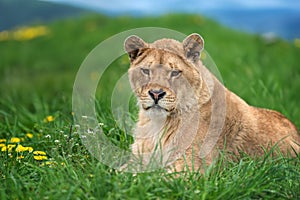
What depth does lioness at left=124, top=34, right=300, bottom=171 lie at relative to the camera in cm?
440

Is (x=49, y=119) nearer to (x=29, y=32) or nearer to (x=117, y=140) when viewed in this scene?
(x=117, y=140)

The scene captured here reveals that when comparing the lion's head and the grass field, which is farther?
the lion's head

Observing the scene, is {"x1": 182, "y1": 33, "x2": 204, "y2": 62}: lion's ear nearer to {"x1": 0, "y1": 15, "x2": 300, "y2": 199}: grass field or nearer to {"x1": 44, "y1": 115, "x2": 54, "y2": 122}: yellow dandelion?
{"x1": 0, "y1": 15, "x2": 300, "y2": 199}: grass field

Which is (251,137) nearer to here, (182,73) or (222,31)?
(182,73)

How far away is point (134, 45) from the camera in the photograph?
4559 mm

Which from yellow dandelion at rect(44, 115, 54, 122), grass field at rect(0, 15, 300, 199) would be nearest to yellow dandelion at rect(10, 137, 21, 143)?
grass field at rect(0, 15, 300, 199)

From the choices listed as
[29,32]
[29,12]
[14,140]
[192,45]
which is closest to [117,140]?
[14,140]

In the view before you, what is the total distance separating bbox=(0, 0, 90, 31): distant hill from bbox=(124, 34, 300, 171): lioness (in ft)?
39.2

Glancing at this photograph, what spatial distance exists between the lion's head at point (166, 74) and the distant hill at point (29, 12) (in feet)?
39.4

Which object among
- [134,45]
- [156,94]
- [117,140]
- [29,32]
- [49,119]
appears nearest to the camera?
[156,94]

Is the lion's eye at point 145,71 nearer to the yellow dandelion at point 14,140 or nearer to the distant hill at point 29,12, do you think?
the yellow dandelion at point 14,140

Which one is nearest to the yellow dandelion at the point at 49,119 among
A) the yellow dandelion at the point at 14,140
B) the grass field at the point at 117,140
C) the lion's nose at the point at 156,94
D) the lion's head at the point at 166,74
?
the grass field at the point at 117,140

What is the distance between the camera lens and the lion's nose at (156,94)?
14.1 feet

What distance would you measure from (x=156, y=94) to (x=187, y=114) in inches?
16.2
